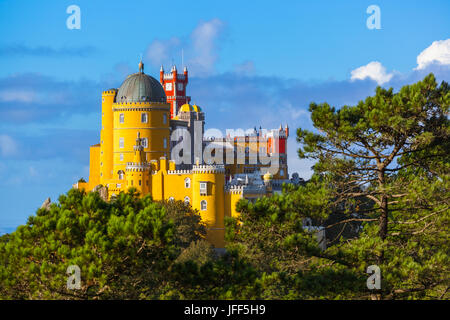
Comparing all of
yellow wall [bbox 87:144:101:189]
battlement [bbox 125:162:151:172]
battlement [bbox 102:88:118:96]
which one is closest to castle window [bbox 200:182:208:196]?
battlement [bbox 125:162:151:172]

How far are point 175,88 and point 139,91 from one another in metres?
40.2

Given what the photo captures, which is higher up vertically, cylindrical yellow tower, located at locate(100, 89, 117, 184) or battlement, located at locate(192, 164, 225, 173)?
cylindrical yellow tower, located at locate(100, 89, 117, 184)

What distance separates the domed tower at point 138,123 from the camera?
80.8 m

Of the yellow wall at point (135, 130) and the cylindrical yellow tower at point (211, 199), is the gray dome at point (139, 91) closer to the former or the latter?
the yellow wall at point (135, 130)

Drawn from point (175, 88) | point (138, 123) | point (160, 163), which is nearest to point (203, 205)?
point (160, 163)

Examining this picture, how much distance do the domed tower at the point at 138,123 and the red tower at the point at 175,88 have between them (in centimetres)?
3757

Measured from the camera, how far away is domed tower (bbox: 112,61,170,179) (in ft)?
265

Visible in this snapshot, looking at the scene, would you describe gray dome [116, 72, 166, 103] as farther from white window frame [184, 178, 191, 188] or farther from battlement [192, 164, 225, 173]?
battlement [192, 164, 225, 173]

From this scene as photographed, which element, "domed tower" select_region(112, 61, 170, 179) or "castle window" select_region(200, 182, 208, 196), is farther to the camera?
"domed tower" select_region(112, 61, 170, 179)

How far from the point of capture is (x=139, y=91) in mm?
81312

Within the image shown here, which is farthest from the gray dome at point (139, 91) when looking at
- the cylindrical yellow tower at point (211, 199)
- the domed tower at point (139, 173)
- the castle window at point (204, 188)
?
the castle window at point (204, 188)
